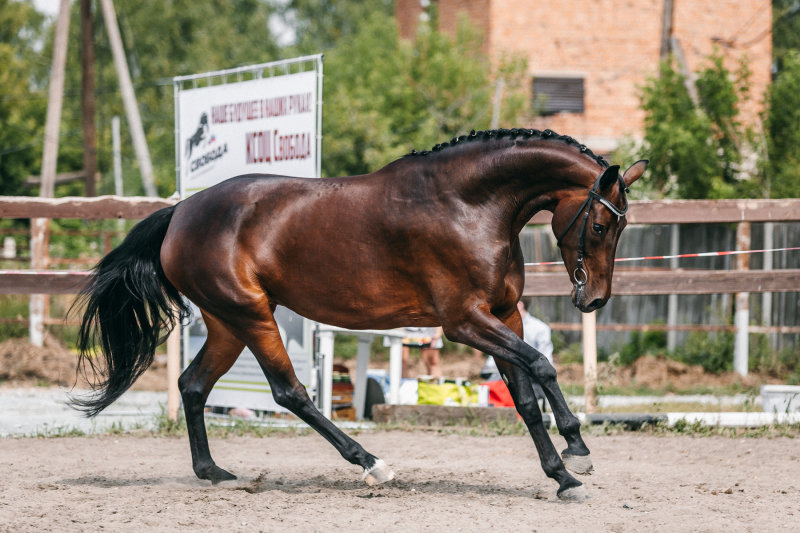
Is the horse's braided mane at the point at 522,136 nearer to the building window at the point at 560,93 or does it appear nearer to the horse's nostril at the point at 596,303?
the horse's nostril at the point at 596,303

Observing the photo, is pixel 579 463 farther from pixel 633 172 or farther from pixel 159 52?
pixel 159 52

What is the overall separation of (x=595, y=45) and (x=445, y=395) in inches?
640

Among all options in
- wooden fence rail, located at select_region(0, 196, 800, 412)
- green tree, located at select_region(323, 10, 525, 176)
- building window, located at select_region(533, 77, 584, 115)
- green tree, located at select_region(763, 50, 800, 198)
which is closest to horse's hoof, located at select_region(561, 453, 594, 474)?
wooden fence rail, located at select_region(0, 196, 800, 412)

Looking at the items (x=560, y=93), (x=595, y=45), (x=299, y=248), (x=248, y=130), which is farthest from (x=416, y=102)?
(x=299, y=248)

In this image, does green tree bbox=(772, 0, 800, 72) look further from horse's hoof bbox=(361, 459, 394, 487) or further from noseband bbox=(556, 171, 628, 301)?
horse's hoof bbox=(361, 459, 394, 487)

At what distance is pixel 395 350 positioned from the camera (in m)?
8.86

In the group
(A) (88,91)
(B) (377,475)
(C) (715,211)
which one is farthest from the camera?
(A) (88,91)

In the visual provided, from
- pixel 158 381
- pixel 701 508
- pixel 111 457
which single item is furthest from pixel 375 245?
pixel 158 381

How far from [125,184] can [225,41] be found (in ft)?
29.2

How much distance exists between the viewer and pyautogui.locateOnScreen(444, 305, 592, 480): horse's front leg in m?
5.06

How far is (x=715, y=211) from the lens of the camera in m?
8.36

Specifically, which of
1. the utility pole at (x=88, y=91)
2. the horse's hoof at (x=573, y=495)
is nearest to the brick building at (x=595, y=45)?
the utility pole at (x=88, y=91)

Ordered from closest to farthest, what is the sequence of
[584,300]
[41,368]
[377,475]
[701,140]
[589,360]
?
[584,300] < [377,475] < [589,360] < [41,368] < [701,140]

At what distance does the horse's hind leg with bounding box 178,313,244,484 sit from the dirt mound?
19.2 feet
